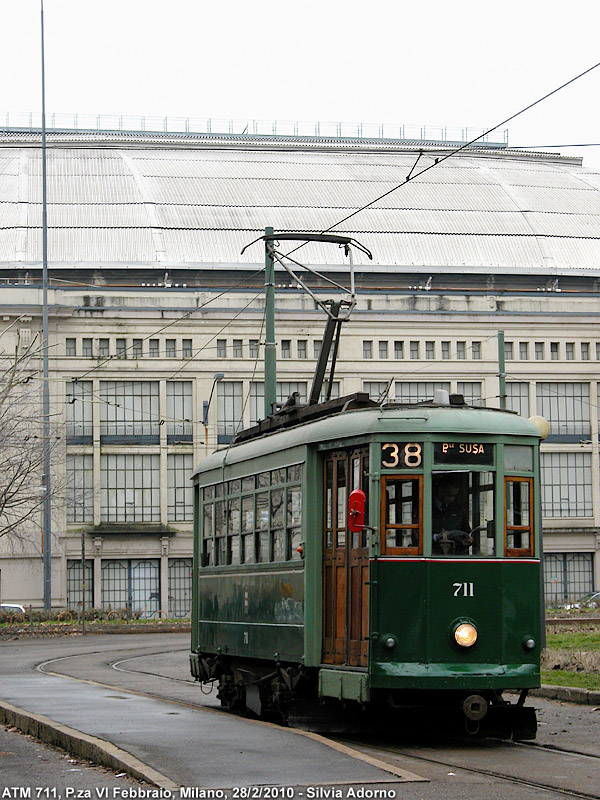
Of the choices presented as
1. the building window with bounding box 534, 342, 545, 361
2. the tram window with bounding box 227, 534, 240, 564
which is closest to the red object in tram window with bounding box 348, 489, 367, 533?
the tram window with bounding box 227, 534, 240, 564

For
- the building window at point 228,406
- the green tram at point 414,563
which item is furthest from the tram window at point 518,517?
the building window at point 228,406

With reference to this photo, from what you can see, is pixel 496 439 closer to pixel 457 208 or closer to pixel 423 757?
pixel 423 757

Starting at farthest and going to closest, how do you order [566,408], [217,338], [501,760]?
[566,408] → [217,338] → [501,760]

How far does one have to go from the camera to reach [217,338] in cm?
6275

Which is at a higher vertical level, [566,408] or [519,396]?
[519,396]

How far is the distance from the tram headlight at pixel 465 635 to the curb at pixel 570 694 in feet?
16.1

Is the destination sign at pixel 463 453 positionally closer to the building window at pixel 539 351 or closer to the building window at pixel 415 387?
the building window at pixel 415 387

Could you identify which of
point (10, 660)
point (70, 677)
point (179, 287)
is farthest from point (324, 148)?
point (70, 677)

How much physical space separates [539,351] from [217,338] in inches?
571

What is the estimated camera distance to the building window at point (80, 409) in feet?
203

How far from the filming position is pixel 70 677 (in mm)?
25328

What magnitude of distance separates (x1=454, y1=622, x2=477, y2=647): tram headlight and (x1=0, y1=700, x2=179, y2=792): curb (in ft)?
10.7

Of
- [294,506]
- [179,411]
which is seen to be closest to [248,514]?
[294,506]

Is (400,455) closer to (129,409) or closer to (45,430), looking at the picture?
(45,430)
